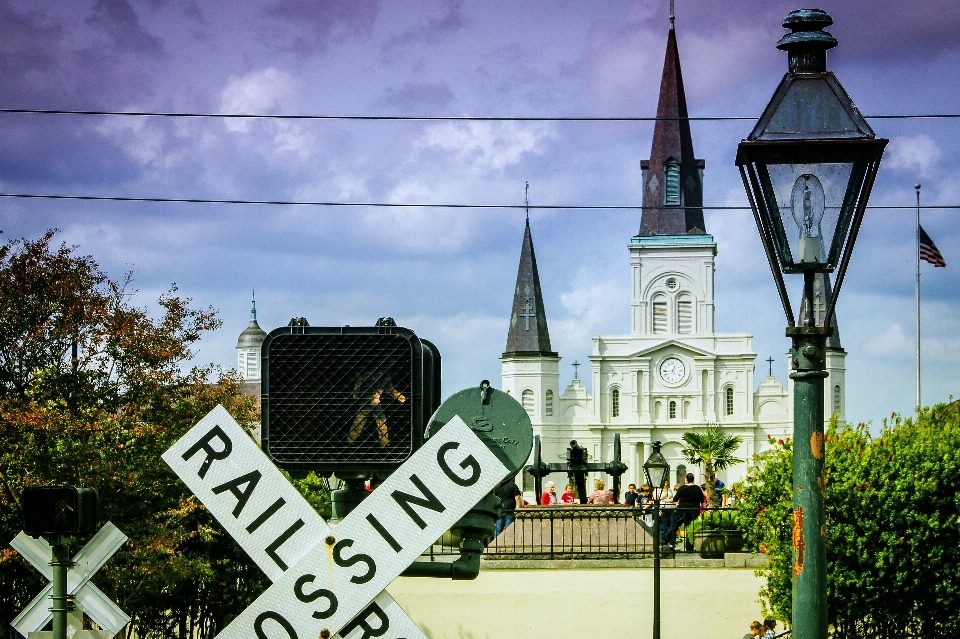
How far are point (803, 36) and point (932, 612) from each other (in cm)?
1432

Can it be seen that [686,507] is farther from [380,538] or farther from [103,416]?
[380,538]

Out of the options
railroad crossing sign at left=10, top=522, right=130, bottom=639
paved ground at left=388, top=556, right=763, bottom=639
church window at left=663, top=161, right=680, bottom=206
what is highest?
church window at left=663, top=161, right=680, bottom=206

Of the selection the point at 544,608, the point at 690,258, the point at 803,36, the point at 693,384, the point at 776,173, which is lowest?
the point at 544,608

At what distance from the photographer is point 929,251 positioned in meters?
46.5

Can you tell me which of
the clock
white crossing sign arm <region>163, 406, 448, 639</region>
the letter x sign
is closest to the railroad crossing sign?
white crossing sign arm <region>163, 406, 448, 639</region>

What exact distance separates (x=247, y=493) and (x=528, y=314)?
11326 centimetres

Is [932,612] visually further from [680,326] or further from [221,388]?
[680,326]

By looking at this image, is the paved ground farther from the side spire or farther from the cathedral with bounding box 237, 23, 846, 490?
the side spire

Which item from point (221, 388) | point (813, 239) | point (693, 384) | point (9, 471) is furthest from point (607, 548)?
point (693, 384)

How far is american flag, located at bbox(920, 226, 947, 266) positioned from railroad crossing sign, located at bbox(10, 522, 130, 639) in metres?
42.9

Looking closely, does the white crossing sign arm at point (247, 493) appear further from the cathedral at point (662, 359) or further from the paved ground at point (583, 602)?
the cathedral at point (662, 359)

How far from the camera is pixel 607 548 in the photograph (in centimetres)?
2075

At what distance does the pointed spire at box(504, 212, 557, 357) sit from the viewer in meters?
114

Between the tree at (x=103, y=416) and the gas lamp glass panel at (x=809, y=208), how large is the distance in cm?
1399
